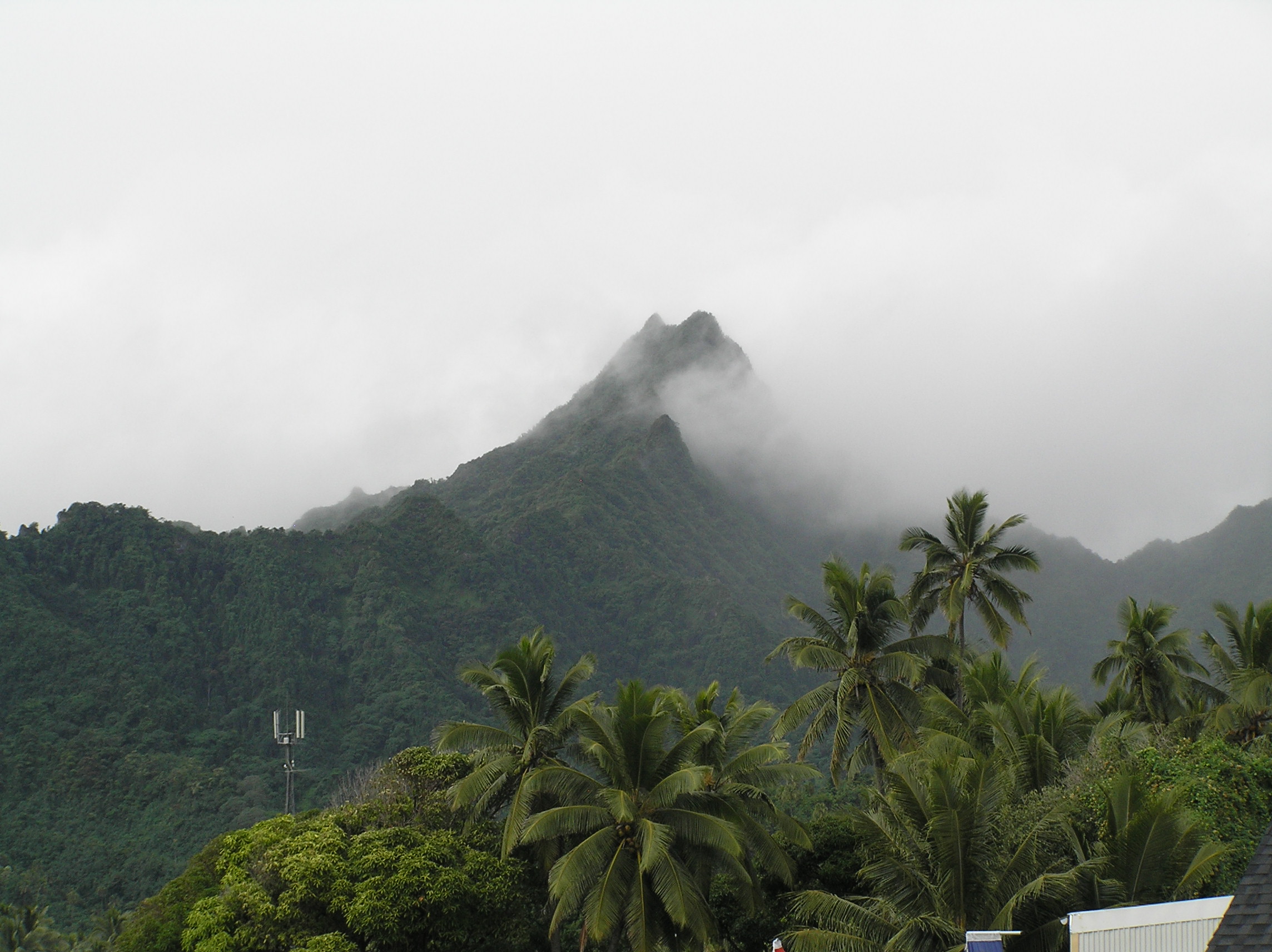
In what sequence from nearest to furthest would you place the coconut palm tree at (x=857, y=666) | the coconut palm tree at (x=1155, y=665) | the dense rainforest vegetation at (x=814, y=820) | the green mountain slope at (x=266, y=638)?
the dense rainforest vegetation at (x=814, y=820), the coconut palm tree at (x=857, y=666), the coconut palm tree at (x=1155, y=665), the green mountain slope at (x=266, y=638)

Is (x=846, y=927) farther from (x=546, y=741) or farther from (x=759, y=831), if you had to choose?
(x=546, y=741)

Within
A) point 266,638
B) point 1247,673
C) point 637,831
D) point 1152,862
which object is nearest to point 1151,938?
point 1152,862

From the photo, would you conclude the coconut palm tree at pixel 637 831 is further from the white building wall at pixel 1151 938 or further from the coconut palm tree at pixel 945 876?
the white building wall at pixel 1151 938

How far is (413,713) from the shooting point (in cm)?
10175

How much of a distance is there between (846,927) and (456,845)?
38.4 ft

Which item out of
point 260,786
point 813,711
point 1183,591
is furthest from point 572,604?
point 813,711

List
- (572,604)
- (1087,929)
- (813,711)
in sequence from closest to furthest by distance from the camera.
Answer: (1087,929), (813,711), (572,604)

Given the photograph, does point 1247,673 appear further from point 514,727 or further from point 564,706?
point 514,727

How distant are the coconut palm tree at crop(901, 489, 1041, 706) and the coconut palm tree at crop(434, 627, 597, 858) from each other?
434 inches

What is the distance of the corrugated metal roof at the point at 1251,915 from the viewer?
25.2ft

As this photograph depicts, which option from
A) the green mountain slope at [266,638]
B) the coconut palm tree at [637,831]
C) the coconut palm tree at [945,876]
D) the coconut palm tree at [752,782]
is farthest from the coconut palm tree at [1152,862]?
the green mountain slope at [266,638]

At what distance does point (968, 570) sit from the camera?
29.7 meters

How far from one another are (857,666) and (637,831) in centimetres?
887

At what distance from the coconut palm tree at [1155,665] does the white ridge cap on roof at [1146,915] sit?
81.8ft
